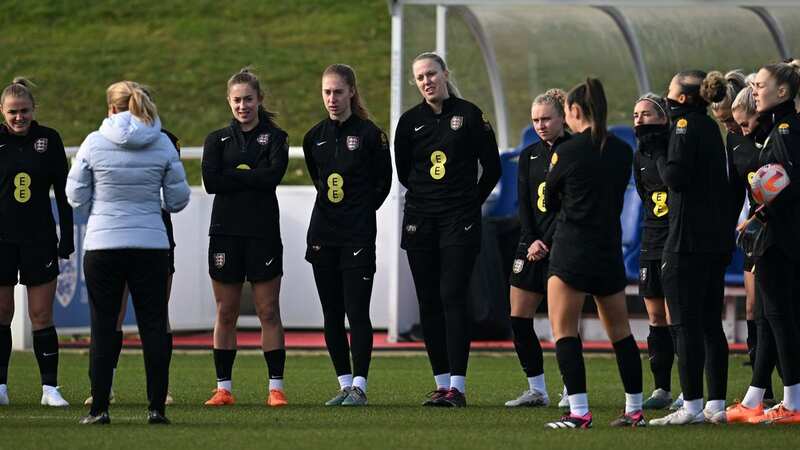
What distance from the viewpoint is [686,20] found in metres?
16.9

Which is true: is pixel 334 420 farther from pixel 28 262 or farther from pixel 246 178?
pixel 28 262

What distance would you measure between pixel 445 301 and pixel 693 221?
198cm

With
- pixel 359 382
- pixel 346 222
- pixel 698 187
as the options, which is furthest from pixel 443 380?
pixel 698 187

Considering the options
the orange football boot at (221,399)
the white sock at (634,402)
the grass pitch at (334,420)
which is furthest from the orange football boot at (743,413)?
the orange football boot at (221,399)

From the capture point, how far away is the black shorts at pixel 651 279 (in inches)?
388

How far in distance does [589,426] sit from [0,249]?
3.97 metres

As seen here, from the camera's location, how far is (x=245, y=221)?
32.4ft

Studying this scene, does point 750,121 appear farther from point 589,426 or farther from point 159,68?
point 159,68

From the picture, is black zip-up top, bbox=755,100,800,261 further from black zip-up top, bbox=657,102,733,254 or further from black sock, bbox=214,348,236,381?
black sock, bbox=214,348,236,381

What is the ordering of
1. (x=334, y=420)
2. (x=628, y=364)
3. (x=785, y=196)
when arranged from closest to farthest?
(x=628, y=364), (x=785, y=196), (x=334, y=420)

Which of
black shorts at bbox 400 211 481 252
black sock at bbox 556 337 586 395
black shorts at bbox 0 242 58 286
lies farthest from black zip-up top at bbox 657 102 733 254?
black shorts at bbox 0 242 58 286

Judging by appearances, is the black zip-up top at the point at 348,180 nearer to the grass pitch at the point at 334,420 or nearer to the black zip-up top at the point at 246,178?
the black zip-up top at the point at 246,178

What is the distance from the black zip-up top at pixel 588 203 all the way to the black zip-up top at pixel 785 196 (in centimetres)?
96

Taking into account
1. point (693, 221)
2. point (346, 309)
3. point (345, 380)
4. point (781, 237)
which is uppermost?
point (693, 221)
